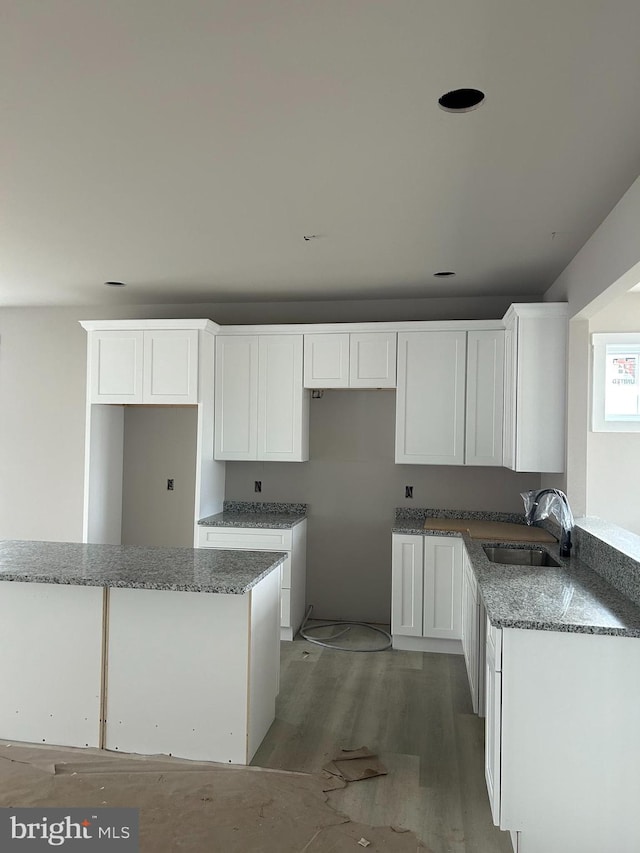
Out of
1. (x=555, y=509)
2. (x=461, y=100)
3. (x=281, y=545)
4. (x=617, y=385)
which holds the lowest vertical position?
(x=281, y=545)

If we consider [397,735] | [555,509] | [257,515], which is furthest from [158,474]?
[555,509]

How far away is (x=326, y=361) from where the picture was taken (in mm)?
4828

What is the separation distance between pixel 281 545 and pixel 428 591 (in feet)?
3.68

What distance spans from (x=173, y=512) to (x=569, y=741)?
3.96m

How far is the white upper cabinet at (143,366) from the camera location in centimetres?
482

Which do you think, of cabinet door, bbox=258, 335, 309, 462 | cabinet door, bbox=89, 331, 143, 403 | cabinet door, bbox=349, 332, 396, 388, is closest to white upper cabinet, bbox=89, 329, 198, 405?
cabinet door, bbox=89, 331, 143, 403

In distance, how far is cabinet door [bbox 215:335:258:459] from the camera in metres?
4.95

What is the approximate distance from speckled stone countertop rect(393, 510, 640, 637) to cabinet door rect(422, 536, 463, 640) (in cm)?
95

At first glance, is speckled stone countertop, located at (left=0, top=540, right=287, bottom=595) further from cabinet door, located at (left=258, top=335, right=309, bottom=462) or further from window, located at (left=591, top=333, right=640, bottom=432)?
window, located at (left=591, top=333, right=640, bottom=432)

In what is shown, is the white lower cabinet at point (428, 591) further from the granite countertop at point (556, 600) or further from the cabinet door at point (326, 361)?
the cabinet door at point (326, 361)

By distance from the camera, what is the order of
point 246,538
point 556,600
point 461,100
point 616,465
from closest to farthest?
point 461,100
point 556,600
point 616,465
point 246,538


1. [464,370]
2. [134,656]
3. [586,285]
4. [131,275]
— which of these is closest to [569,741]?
[134,656]

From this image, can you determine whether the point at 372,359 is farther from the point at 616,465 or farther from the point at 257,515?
the point at 616,465

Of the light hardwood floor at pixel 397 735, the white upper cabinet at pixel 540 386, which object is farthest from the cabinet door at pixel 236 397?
the white upper cabinet at pixel 540 386
